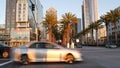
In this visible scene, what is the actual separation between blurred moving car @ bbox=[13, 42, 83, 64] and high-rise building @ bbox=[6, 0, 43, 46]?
2735 centimetres

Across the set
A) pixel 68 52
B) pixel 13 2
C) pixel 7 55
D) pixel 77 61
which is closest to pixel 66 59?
pixel 68 52

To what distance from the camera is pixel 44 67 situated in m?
13.1

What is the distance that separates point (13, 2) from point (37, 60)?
16909 cm

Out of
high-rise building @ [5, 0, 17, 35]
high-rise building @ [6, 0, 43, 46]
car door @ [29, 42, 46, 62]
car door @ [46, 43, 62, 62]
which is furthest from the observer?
high-rise building @ [5, 0, 17, 35]

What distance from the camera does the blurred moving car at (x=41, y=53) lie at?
14844 mm

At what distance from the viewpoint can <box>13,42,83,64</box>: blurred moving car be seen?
14.8 meters

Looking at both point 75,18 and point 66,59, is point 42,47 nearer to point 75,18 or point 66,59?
point 66,59

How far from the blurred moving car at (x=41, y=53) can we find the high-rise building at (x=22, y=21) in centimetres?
2735

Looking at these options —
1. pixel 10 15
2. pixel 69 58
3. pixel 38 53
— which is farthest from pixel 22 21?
pixel 38 53

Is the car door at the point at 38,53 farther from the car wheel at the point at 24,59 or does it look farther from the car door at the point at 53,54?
the car wheel at the point at 24,59

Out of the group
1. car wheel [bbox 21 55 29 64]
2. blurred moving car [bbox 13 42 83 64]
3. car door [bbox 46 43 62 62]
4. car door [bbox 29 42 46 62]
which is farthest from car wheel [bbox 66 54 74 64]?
car wheel [bbox 21 55 29 64]

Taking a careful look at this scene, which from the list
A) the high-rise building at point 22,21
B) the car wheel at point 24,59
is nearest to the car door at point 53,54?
the car wheel at point 24,59

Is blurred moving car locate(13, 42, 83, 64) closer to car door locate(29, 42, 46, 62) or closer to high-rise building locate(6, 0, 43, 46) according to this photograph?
car door locate(29, 42, 46, 62)

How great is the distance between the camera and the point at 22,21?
132875mm
